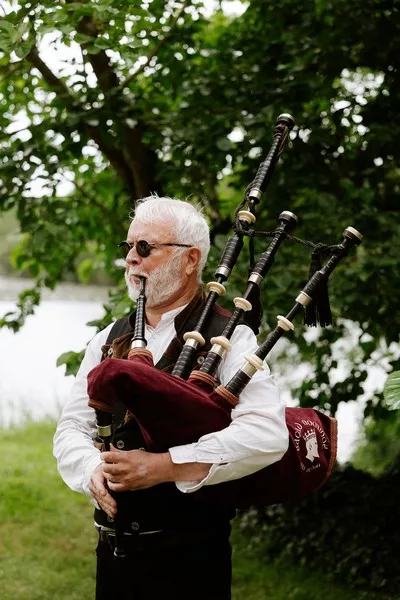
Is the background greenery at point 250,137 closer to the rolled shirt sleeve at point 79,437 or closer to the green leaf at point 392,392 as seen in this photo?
the rolled shirt sleeve at point 79,437

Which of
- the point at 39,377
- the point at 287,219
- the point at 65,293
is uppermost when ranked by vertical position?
the point at 65,293

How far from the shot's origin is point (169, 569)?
2281 millimetres

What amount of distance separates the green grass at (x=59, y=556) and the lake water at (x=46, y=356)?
7.65ft

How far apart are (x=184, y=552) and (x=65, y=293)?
11.7 m

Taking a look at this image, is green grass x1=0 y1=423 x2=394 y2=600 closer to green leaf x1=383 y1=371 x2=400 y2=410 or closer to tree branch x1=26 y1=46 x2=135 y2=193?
tree branch x1=26 y1=46 x2=135 y2=193

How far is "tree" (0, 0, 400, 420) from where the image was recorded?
3.94 meters

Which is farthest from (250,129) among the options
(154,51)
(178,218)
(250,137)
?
(178,218)

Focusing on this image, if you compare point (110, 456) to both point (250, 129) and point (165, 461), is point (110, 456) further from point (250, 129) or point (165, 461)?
point (250, 129)

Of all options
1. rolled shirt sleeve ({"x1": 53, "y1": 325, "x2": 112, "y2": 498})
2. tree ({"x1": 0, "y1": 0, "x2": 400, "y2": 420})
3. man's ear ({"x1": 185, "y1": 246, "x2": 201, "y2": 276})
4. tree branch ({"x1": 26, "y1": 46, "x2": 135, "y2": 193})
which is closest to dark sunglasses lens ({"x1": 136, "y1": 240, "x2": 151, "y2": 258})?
man's ear ({"x1": 185, "y1": 246, "x2": 201, "y2": 276})

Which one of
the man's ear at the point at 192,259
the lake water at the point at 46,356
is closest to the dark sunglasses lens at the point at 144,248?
the man's ear at the point at 192,259

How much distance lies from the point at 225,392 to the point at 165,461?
0.23 meters

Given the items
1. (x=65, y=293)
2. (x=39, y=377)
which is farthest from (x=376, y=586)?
(x=65, y=293)

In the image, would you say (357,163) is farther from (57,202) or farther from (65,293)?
(65,293)

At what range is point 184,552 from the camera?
7.49ft
